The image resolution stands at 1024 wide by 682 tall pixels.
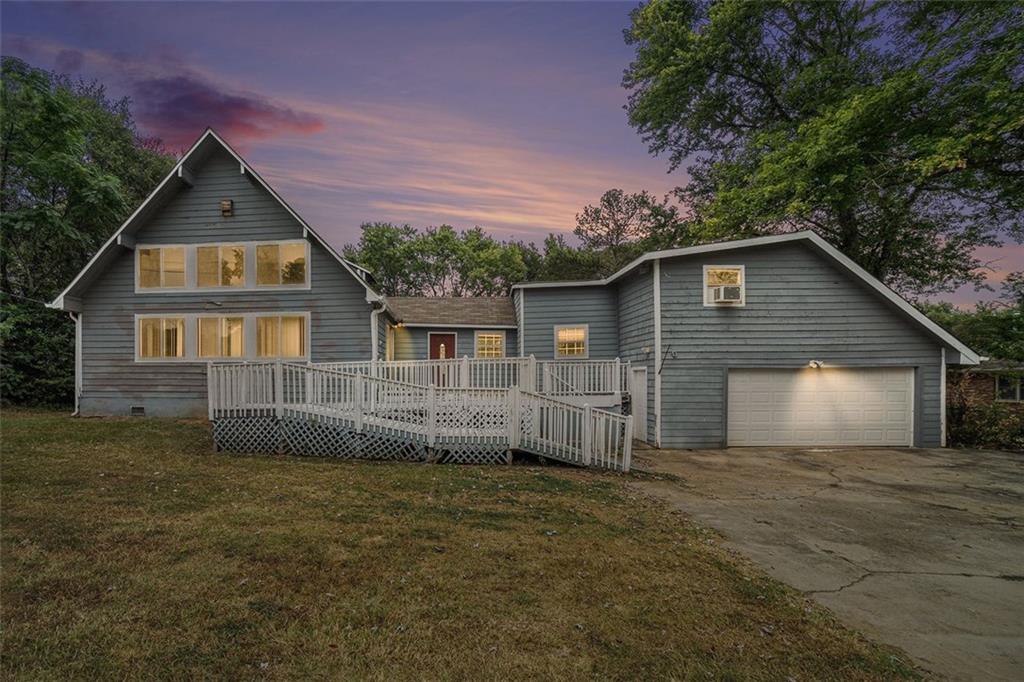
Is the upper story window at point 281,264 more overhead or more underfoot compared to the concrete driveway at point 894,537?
more overhead

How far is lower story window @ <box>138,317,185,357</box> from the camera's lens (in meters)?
14.6

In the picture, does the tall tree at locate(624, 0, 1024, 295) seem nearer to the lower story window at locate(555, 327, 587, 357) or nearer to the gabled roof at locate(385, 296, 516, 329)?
the lower story window at locate(555, 327, 587, 357)

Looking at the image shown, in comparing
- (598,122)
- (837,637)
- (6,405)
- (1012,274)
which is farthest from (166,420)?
(1012,274)

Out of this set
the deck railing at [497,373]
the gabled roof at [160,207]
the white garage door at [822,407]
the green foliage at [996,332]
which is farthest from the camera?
the gabled roof at [160,207]

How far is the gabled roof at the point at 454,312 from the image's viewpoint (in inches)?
721

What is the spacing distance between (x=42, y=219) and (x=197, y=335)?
388 inches

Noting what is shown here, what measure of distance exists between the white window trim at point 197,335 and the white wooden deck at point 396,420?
5.10 meters

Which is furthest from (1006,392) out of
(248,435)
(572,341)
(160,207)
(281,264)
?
(160,207)

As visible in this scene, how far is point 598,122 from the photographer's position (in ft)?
63.0

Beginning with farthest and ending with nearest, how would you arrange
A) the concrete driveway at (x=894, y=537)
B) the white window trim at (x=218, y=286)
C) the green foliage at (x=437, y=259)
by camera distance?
1. the green foliage at (x=437, y=259)
2. the white window trim at (x=218, y=286)
3. the concrete driveway at (x=894, y=537)

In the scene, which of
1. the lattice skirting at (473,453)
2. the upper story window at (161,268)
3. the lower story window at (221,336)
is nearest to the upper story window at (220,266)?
the upper story window at (161,268)

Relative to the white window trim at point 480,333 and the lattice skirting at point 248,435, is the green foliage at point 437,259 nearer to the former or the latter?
the white window trim at point 480,333

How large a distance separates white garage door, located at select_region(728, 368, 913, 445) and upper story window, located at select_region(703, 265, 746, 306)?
6.80ft

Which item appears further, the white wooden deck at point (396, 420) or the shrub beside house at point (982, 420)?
the shrub beside house at point (982, 420)
